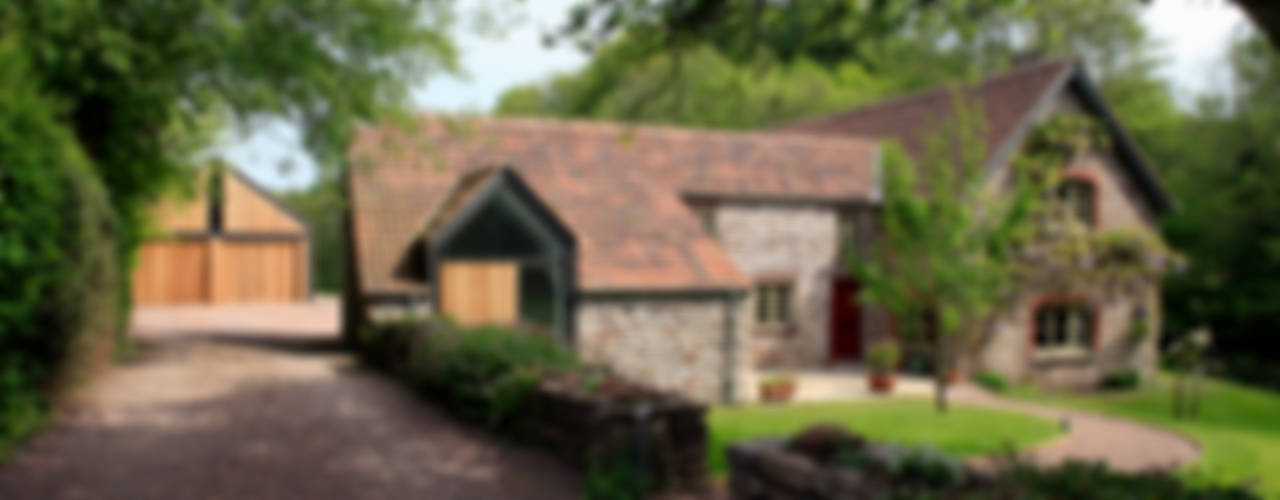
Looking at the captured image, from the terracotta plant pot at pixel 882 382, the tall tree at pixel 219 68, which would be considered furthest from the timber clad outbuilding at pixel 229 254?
the terracotta plant pot at pixel 882 382

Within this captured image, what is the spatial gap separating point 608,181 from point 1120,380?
44.5 feet

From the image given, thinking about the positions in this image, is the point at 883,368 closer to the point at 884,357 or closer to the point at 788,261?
the point at 884,357

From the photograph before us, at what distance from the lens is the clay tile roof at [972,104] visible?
20766mm

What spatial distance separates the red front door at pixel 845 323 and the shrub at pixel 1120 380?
608 centimetres

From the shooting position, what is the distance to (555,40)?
748 centimetres

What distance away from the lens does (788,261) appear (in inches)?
800

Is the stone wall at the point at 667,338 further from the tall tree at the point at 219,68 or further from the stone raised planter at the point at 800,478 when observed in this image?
the stone raised planter at the point at 800,478

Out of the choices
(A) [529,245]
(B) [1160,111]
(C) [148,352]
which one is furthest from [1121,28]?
(C) [148,352]

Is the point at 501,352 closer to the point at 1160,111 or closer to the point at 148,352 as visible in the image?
the point at 148,352

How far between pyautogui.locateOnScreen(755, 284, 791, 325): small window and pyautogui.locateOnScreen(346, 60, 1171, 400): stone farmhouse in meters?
0.05

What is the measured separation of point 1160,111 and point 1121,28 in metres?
3.66

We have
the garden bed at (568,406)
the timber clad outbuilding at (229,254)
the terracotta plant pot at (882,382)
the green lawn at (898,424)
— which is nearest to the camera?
the garden bed at (568,406)

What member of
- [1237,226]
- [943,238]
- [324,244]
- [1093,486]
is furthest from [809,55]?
[324,244]

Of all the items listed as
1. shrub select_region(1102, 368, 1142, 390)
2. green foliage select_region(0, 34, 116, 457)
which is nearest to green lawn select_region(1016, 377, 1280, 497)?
shrub select_region(1102, 368, 1142, 390)
